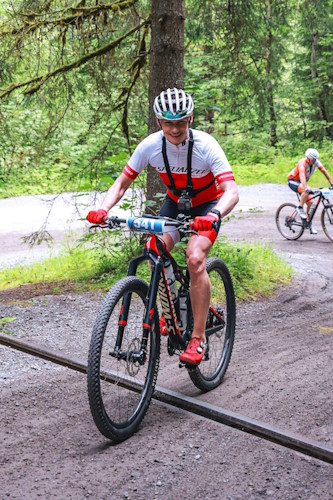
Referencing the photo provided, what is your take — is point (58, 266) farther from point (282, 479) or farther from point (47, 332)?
point (282, 479)

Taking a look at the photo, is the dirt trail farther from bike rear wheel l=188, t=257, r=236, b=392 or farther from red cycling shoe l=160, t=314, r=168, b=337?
red cycling shoe l=160, t=314, r=168, b=337

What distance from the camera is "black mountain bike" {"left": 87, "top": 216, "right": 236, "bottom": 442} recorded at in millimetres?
4117

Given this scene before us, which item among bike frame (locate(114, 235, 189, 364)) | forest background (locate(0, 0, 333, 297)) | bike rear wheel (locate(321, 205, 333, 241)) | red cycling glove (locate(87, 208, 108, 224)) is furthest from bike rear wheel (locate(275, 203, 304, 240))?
red cycling glove (locate(87, 208, 108, 224))

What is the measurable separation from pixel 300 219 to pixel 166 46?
6.79 m

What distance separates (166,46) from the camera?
8.55 meters

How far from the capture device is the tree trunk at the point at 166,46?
8.54m

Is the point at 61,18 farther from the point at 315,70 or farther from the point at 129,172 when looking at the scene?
the point at 315,70

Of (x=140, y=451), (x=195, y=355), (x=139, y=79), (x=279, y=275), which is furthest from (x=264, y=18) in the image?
(x=140, y=451)

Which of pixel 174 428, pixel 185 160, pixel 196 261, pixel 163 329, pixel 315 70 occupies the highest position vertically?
pixel 315 70

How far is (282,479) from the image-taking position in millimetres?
3828

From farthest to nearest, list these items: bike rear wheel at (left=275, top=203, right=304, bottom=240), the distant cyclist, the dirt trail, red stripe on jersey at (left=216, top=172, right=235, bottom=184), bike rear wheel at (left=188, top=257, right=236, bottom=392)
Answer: bike rear wheel at (left=275, top=203, right=304, bottom=240)
the distant cyclist
bike rear wheel at (left=188, top=257, right=236, bottom=392)
red stripe on jersey at (left=216, top=172, right=235, bottom=184)
the dirt trail

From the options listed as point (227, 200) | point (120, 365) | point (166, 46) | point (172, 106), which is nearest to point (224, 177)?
point (227, 200)

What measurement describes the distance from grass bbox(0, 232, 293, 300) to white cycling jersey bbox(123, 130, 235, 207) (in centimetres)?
354

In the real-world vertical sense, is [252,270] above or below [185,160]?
below
